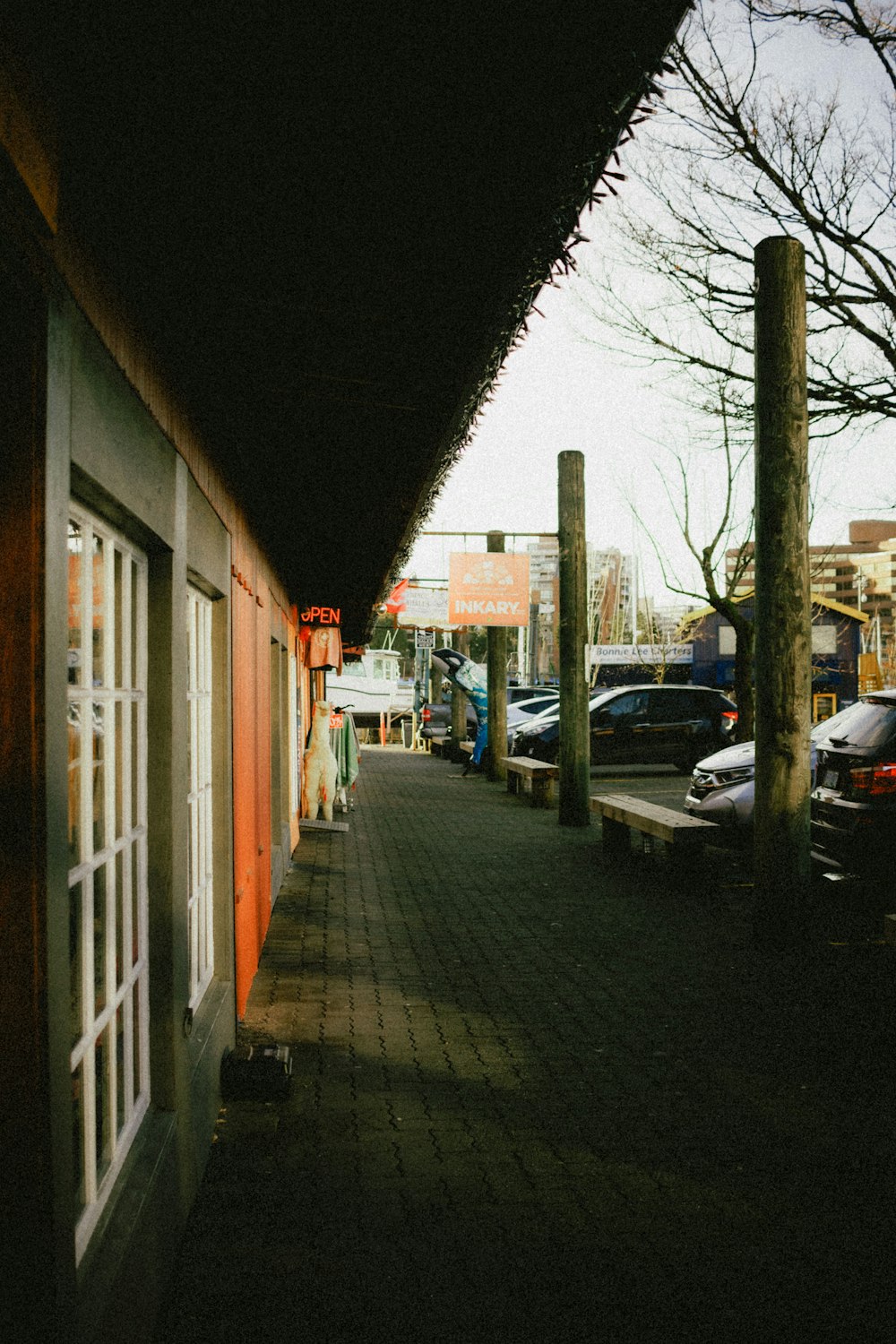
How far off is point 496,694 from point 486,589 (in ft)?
7.59

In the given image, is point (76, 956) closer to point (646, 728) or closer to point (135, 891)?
point (135, 891)

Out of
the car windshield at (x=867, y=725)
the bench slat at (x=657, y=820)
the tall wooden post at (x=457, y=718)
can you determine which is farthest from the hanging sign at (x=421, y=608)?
the car windshield at (x=867, y=725)

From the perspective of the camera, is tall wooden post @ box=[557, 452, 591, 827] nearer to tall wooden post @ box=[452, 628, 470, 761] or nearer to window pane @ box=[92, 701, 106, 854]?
window pane @ box=[92, 701, 106, 854]

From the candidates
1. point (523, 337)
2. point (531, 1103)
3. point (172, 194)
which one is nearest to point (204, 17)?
point (172, 194)

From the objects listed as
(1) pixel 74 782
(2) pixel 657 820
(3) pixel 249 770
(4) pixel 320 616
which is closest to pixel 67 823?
(1) pixel 74 782

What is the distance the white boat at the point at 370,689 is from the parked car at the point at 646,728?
16.6m

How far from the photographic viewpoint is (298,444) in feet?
17.2

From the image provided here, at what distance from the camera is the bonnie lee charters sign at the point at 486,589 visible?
60.2ft

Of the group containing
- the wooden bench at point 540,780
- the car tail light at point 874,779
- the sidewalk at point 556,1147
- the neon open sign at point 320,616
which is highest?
the neon open sign at point 320,616

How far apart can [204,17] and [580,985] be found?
216 inches

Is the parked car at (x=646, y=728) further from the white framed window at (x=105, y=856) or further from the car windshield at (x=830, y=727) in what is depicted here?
the white framed window at (x=105, y=856)

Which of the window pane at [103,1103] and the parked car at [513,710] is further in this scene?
the parked car at [513,710]

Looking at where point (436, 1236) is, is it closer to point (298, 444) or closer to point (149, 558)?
point (149, 558)

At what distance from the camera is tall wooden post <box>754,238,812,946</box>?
7.02m
